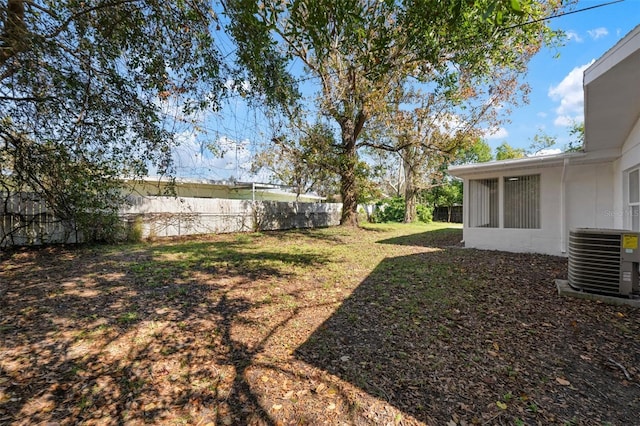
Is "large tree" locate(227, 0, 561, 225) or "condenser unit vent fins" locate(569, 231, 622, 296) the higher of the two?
"large tree" locate(227, 0, 561, 225)

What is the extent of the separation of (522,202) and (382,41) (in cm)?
618

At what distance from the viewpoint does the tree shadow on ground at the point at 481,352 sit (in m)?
2.06

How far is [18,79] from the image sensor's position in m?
3.91

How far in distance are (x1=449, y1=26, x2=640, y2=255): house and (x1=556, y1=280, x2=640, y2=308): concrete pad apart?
7.46 ft

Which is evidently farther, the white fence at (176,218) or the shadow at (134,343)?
the white fence at (176,218)

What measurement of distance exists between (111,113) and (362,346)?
4884 mm

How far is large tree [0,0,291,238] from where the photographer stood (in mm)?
3838

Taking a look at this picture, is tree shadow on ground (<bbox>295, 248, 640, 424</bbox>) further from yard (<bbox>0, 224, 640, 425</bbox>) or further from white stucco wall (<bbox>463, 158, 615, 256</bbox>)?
white stucco wall (<bbox>463, 158, 615, 256</bbox>)

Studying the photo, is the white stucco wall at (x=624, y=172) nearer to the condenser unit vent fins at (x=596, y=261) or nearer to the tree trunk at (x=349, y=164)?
the condenser unit vent fins at (x=596, y=261)

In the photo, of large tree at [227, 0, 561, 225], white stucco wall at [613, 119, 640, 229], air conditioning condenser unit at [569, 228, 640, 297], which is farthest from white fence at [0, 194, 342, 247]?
white stucco wall at [613, 119, 640, 229]

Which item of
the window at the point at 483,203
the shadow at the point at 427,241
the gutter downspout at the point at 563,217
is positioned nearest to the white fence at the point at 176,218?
the shadow at the point at 427,241

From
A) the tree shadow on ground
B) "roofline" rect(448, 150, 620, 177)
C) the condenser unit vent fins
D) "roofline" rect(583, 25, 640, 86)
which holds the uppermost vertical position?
"roofline" rect(583, 25, 640, 86)

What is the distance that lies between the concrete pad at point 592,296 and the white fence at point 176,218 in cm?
966

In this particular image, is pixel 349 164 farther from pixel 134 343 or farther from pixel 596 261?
pixel 134 343
